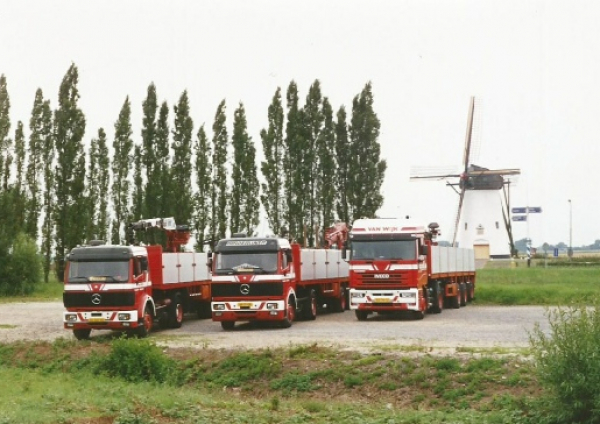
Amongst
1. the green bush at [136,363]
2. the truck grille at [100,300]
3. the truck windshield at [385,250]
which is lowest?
the green bush at [136,363]

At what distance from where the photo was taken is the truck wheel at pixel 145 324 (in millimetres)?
26364

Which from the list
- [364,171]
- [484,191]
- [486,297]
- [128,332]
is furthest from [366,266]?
[484,191]

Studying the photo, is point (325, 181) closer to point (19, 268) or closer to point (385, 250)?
point (19, 268)

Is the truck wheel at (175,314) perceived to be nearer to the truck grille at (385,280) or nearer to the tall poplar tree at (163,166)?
the truck grille at (385,280)

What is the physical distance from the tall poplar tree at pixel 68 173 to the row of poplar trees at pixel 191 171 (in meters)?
0.06

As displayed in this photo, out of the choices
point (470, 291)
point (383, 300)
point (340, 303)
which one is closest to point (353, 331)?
point (383, 300)

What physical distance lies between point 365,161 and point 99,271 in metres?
37.4

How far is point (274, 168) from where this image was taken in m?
60.5

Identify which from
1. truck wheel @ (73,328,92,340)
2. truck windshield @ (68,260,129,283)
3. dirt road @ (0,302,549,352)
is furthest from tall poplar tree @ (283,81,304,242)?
truck windshield @ (68,260,129,283)

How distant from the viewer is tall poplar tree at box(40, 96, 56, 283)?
192 ft

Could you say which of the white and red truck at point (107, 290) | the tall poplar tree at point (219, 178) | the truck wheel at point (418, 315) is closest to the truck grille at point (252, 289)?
the white and red truck at point (107, 290)

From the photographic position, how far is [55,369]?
22.3 m

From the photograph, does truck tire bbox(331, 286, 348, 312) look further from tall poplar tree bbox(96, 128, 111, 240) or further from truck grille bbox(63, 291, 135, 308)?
tall poplar tree bbox(96, 128, 111, 240)

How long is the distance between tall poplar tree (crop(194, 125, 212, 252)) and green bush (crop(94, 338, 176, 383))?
3685cm
